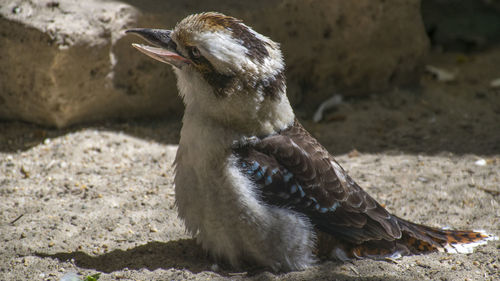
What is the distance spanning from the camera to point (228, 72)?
3.65 m

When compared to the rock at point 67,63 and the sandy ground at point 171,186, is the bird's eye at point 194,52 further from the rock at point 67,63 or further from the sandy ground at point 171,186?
the rock at point 67,63

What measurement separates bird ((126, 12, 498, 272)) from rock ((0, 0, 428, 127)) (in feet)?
5.60

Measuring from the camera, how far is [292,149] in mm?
3820

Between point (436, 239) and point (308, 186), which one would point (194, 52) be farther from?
point (436, 239)

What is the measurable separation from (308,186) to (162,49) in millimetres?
1236

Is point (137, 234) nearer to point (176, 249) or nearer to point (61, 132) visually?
point (176, 249)

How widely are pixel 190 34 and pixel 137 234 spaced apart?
1479 millimetres

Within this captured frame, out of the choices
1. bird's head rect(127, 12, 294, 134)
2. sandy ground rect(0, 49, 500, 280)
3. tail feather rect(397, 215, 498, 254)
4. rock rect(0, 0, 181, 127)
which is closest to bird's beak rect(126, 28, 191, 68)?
bird's head rect(127, 12, 294, 134)

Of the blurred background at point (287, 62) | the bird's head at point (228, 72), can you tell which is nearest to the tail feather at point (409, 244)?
the bird's head at point (228, 72)

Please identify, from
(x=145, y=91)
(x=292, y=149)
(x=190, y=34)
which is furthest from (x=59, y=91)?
(x=292, y=149)

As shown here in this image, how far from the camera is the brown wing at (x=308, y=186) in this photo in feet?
12.4

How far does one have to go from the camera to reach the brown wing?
3.77 m

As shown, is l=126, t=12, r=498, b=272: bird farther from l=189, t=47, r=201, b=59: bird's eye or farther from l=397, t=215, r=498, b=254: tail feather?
l=397, t=215, r=498, b=254: tail feather

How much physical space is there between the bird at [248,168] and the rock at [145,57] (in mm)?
1707
